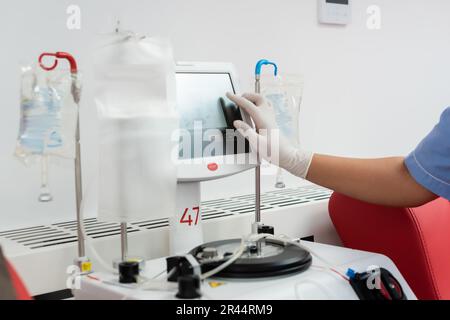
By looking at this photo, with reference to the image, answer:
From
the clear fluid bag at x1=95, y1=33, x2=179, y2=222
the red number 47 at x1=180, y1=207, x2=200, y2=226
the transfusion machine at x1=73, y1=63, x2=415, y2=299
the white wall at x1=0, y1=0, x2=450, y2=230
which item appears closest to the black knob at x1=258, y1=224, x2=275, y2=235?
the transfusion machine at x1=73, y1=63, x2=415, y2=299

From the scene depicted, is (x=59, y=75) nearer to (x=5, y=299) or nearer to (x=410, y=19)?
(x=5, y=299)

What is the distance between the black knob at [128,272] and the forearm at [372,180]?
0.50 meters

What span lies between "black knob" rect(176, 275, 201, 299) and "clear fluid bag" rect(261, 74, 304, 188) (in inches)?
21.6

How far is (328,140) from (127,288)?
1219 millimetres

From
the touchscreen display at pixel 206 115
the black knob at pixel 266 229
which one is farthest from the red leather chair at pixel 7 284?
the black knob at pixel 266 229

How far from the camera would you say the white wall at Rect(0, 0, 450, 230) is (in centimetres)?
127

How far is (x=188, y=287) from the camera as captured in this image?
847 millimetres

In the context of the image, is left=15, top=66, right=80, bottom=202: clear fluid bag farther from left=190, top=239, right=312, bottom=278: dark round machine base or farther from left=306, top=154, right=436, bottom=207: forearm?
left=306, top=154, right=436, bottom=207: forearm

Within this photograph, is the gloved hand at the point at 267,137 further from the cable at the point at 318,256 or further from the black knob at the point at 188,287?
the black knob at the point at 188,287

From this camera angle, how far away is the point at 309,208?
4.83 ft

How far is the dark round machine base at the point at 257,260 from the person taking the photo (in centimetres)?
95

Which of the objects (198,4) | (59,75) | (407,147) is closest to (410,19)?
(407,147)

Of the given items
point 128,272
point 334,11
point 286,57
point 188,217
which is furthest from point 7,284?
point 334,11

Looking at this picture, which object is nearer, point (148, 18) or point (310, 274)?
point (310, 274)
